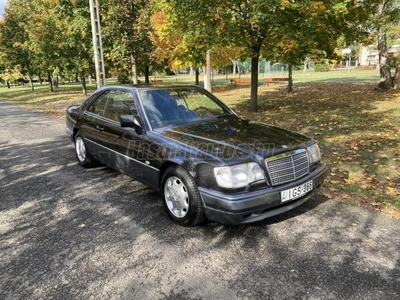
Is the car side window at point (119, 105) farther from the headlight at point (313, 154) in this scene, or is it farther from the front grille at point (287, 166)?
→ the headlight at point (313, 154)

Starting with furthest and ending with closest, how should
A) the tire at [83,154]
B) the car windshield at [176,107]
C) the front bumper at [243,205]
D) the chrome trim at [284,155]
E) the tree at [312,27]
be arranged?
the tree at [312,27]
the tire at [83,154]
the car windshield at [176,107]
the chrome trim at [284,155]
the front bumper at [243,205]

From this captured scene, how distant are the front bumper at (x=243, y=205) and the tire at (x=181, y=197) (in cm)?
11

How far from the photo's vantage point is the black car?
302cm

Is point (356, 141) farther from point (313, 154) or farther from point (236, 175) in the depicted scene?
point (236, 175)

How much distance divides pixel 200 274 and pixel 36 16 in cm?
2395

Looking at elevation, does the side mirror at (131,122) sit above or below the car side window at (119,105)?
below

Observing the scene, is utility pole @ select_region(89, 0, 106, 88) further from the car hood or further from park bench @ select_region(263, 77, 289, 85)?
park bench @ select_region(263, 77, 289, 85)

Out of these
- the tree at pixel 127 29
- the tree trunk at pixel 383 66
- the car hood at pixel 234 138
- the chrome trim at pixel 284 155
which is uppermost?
the tree at pixel 127 29

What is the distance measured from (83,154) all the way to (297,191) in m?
3.99

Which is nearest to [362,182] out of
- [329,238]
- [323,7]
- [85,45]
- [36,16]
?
[329,238]

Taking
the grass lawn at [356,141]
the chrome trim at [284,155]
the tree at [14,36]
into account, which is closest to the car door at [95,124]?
the chrome trim at [284,155]

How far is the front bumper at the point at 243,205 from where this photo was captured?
9.60ft

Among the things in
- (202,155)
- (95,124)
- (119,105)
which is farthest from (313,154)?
(95,124)

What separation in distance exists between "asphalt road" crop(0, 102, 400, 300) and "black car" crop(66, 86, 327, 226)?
340 mm
